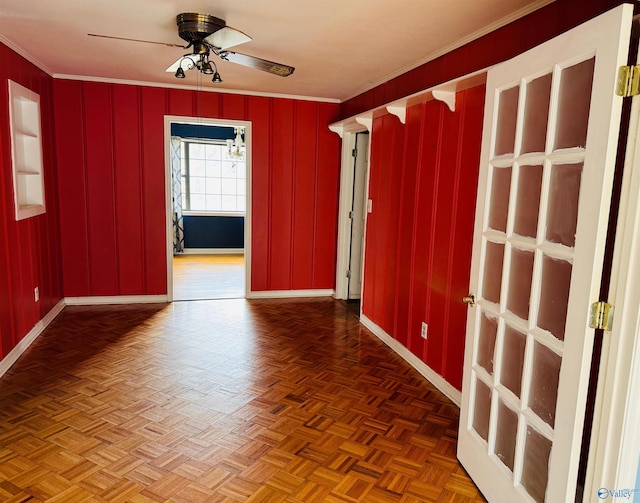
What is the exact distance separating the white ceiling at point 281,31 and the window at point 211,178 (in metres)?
4.22

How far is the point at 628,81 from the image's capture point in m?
1.33

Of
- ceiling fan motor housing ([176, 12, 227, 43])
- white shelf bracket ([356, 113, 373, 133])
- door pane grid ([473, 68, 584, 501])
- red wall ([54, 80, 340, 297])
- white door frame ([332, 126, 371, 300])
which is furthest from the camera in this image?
white door frame ([332, 126, 371, 300])

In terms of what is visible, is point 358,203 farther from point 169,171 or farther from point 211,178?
point 211,178

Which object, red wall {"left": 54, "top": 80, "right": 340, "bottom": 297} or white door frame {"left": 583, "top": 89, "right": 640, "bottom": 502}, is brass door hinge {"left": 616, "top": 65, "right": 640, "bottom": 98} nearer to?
white door frame {"left": 583, "top": 89, "right": 640, "bottom": 502}

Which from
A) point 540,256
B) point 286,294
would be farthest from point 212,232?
point 540,256

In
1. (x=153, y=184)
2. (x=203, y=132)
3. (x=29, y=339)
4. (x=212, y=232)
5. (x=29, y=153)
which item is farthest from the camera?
(x=212, y=232)

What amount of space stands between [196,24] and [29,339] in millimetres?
2790

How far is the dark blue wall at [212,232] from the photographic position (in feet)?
27.7

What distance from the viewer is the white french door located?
141 cm

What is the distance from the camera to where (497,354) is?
6.41 ft

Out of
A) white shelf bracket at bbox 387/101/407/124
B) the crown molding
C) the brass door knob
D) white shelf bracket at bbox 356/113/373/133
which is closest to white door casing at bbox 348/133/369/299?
white shelf bracket at bbox 356/113/373/133

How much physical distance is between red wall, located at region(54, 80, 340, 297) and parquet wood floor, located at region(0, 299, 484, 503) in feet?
3.16

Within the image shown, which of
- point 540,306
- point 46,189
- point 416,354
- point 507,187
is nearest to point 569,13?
point 507,187

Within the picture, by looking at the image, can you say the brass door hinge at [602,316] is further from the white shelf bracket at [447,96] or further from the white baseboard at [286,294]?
the white baseboard at [286,294]
